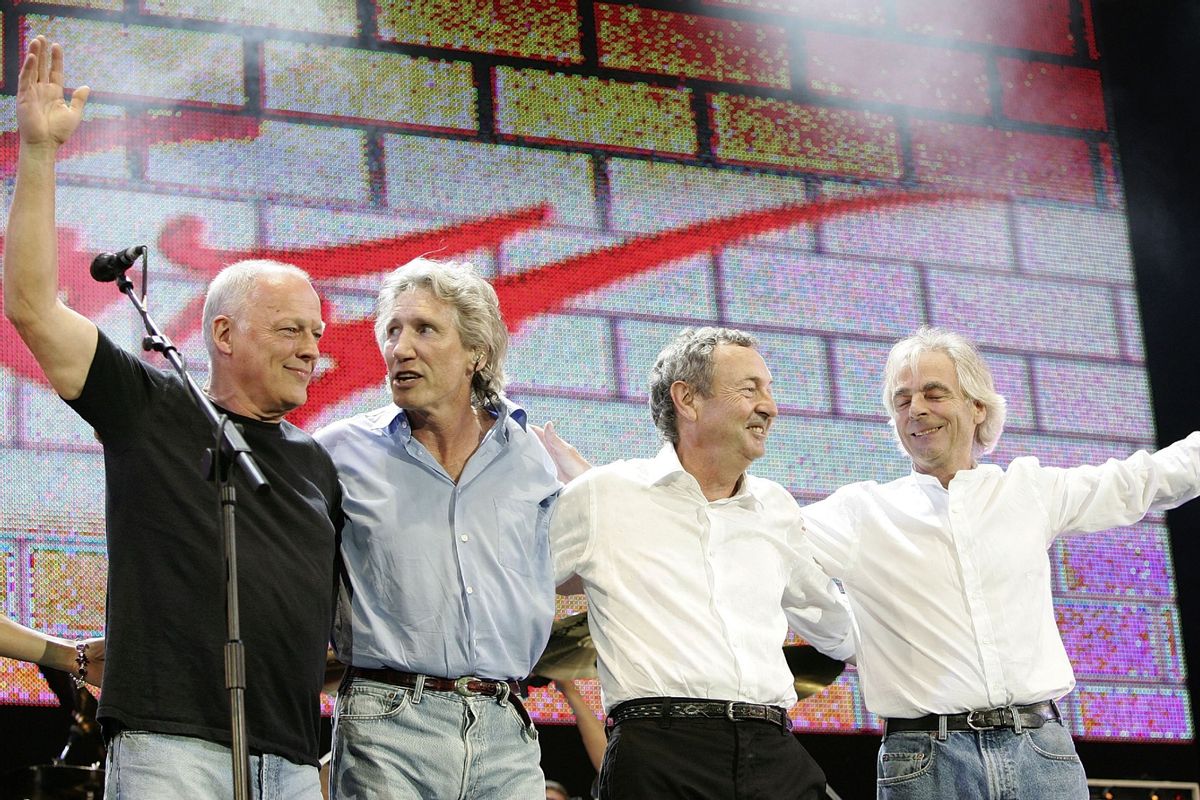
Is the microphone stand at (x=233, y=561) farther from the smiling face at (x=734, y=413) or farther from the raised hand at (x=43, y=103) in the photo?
the smiling face at (x=734, y=413)

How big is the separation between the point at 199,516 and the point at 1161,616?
3604 mm

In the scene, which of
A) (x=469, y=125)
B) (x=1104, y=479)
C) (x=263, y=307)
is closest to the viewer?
(x=263, y=307)

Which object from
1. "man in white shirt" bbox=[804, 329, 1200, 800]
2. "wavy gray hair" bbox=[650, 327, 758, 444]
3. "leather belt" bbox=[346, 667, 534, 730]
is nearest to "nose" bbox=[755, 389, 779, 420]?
"wavy gray hair" bbox=[650, 327, 758, 444]

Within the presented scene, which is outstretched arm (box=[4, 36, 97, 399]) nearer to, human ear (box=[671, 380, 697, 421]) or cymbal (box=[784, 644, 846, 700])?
human ear (box=[671, 380, 697, 421])

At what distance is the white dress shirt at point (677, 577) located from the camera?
2.71 meters

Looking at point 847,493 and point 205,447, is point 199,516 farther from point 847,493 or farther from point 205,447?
point 847,493

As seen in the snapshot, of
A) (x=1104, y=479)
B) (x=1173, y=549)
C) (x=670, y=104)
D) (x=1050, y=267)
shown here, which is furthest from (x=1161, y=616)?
(x=670, y=104)

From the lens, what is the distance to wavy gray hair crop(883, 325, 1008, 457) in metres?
3.34

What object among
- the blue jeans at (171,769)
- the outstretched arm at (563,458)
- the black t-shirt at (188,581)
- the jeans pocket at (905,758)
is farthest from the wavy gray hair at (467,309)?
the jeans pocket at (905,758)

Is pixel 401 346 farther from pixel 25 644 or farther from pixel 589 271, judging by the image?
pixel 589 271

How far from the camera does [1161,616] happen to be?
482 cm

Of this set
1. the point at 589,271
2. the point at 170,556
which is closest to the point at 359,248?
the point at 589,271

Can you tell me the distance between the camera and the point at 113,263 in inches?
93.0

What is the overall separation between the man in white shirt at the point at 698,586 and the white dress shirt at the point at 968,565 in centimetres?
15
